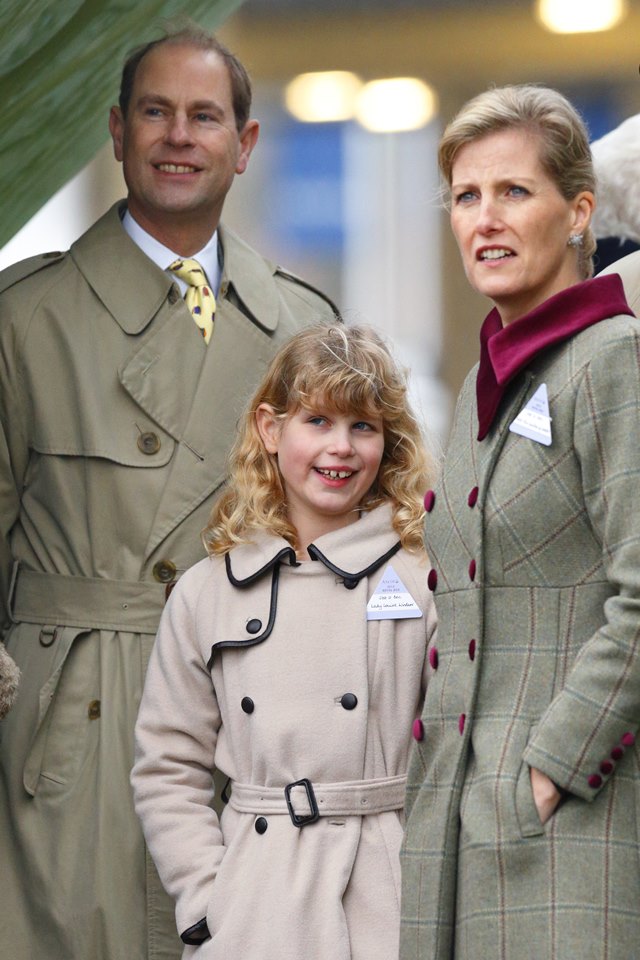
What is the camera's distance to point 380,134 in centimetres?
364

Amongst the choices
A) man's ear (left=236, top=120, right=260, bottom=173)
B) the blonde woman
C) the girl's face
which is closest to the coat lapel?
Result: man's ear (left=236, top=120, right=260, bottom=173)

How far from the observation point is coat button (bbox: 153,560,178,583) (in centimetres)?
293

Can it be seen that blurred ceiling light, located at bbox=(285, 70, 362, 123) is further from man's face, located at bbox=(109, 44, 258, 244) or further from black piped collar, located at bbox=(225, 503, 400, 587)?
black piped collar, located at bbox=(225, 503, 400, 587)

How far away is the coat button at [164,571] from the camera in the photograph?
2.93m

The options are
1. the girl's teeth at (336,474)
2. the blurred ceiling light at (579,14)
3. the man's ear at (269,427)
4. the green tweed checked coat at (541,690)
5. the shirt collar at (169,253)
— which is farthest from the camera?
the blurred ceiling light at (579,14)

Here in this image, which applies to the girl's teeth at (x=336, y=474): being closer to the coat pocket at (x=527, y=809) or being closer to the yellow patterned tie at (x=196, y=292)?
the yellow patterned tie at (x=196, y=292)

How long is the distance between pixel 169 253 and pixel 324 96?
0.75 m

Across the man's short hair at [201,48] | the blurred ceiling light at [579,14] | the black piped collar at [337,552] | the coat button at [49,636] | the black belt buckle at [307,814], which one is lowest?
the black belt buckle at [307,814]

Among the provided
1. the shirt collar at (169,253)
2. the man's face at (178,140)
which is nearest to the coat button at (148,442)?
the shirt collar at (169,253)

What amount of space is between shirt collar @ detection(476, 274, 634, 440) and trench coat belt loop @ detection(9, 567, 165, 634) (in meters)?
1.02

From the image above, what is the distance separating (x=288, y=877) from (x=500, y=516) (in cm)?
73

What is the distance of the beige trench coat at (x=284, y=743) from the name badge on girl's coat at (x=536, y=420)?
0.58 meters

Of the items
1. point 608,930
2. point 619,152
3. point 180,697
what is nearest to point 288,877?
point 180,697

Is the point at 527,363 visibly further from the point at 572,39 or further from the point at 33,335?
the point at 572,39
